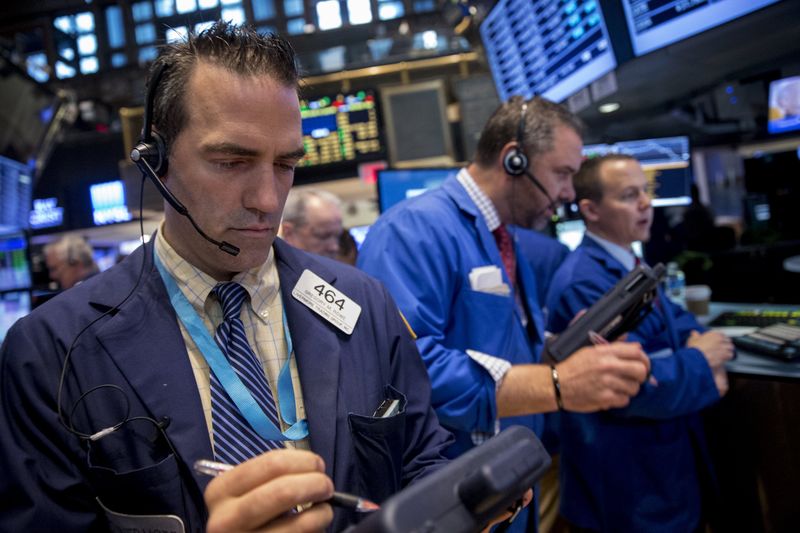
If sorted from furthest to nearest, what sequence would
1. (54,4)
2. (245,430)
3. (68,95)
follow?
(68,95) → (54,4) → (245,430)

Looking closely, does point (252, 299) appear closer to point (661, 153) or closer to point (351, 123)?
point (661, 153)

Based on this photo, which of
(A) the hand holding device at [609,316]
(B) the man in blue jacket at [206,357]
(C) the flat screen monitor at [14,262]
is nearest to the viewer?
(B) the man in blue jacket at [206,357]

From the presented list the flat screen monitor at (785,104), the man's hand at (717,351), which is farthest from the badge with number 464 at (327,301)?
the flat screen monitor at (785,104)

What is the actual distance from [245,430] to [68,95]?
3.97 m

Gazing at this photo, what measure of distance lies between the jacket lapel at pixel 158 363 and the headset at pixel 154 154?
14 centimetres

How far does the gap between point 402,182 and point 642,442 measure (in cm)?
165

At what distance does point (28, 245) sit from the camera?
176 inches

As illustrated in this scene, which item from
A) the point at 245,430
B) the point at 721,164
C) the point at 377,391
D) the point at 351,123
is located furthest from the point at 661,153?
the point at 245,430

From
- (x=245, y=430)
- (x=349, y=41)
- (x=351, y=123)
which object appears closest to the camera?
(x=245, y=430)

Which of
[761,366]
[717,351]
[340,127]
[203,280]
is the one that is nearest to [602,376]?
[717,351]

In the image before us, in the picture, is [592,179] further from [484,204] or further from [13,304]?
[13,304]

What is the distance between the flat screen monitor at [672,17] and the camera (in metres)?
1.90

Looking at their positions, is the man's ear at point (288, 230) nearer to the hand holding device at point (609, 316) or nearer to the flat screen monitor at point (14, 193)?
the hand holding device at point (609, 316)

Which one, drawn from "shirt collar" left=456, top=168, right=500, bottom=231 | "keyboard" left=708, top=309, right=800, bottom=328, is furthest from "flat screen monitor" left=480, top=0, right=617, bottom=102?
"keyboard" left=708, top=309, right=800, bottom=328
